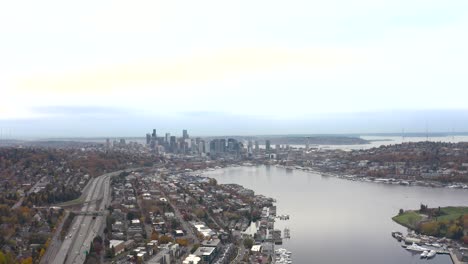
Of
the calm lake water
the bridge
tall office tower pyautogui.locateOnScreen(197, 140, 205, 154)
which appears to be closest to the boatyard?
the calm lake water

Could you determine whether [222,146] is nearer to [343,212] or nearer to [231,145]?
[231,145]

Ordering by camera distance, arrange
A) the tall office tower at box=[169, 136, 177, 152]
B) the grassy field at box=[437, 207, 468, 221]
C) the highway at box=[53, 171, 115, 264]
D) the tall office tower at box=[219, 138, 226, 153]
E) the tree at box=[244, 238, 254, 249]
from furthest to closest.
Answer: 1. the tall office tower at box=[169, 136, 177, 152]
2. the tall office tower at box=[219, 138, 226, 153]
3. the grassy field at box=[437, 207, 468, 221]
4. the tree at box=[244, 238, 254, 249]
5. the highway at box=[53, 171, 115, 264]

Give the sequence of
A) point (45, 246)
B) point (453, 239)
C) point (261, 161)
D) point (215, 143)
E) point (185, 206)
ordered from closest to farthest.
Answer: point (45, 246) < point (453, 239) < point (185, 206) < point (261, 161) < point (215, 143)

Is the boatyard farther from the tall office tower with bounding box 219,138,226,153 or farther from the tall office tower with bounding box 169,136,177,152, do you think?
the tall office tower with bounding box 169,136,177,152

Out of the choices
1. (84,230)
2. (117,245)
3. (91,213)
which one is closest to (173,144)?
(91,213)

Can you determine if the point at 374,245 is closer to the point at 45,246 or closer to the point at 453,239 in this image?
the point at 453,239

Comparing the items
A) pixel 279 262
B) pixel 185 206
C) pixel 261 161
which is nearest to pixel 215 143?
pixel 261 161

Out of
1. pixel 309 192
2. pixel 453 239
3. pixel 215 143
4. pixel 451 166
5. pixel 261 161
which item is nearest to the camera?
pixel 453 239
